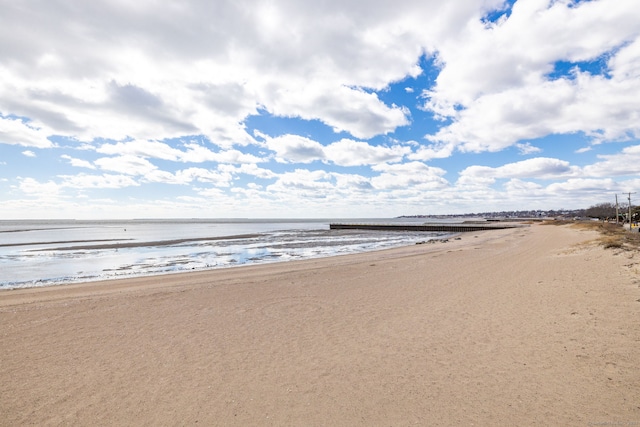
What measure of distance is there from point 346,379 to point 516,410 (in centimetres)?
251

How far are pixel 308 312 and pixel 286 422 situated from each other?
216 inches

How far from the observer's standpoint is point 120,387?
548cm

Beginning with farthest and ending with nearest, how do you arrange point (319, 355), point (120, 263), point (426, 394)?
1. point (120, 263)
2. point (319, 355)
3. point (426, 394)

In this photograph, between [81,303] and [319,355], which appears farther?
[81,303]

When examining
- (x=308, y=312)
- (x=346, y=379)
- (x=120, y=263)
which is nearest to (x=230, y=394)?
(x=346, y=379)

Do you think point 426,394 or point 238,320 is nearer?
point 426,394

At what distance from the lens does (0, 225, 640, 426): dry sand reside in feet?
15.4

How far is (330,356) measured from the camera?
6621mm

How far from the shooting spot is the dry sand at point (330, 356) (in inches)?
185

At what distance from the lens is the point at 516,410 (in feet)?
15.0

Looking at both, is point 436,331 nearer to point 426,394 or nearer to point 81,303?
point 426,394

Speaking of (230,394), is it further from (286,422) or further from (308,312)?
(308,312)

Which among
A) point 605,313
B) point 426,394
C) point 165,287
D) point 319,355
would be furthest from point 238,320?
point 605,313

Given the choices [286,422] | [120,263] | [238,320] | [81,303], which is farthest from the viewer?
[120,263]
